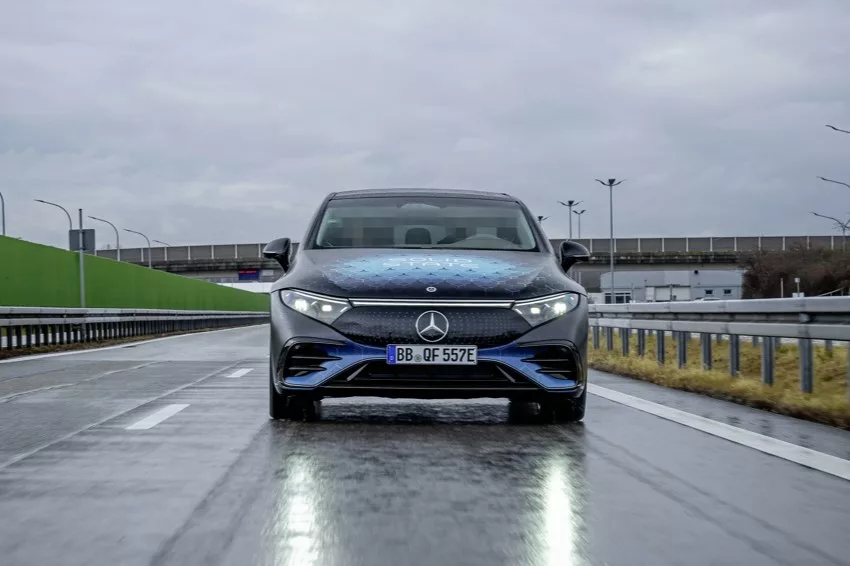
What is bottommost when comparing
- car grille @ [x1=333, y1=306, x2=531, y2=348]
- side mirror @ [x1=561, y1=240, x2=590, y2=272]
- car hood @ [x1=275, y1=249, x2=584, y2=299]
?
car grille @ [x1=333, y1=306, x2=531, y2=348]

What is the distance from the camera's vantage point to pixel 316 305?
6992mm

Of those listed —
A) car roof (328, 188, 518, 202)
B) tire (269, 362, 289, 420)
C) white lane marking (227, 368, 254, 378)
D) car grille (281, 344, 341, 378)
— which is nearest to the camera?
car grille (281, 344, 341, 378)

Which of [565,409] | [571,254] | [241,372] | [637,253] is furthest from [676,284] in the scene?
[565,409]

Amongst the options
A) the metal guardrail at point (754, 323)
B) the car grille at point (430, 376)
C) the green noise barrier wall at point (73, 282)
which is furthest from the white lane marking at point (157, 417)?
the green noise barrier wall at point (73, 282)

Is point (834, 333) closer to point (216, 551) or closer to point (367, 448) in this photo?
point (367, 448)

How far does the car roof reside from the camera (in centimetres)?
893

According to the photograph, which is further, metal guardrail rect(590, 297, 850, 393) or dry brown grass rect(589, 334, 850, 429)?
metal guardrail rect(590, 297, 850, 393)

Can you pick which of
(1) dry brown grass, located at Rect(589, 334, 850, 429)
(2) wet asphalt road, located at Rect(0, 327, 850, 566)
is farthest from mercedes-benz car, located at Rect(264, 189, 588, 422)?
(1) dry brown grass, located at Rect(589, 334, 850, 429)

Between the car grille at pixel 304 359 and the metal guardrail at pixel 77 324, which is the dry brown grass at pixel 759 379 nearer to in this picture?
the car grille at pixel 304 359

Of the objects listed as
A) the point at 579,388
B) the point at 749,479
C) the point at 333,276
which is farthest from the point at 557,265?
the point at 749,479

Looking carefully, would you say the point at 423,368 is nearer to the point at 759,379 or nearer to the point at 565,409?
the point at 565,409

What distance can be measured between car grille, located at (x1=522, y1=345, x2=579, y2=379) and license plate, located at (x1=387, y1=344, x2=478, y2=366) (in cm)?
36

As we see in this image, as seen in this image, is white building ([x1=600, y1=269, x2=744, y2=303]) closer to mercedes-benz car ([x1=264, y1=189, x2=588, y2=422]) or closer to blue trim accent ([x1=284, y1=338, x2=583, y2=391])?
mercedes-benz car ([x1=264, y1=189, x2=588, y2=422])

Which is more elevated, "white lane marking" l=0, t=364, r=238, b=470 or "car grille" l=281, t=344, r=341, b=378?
"car grille" l=281, t=344, r=341, b=378
